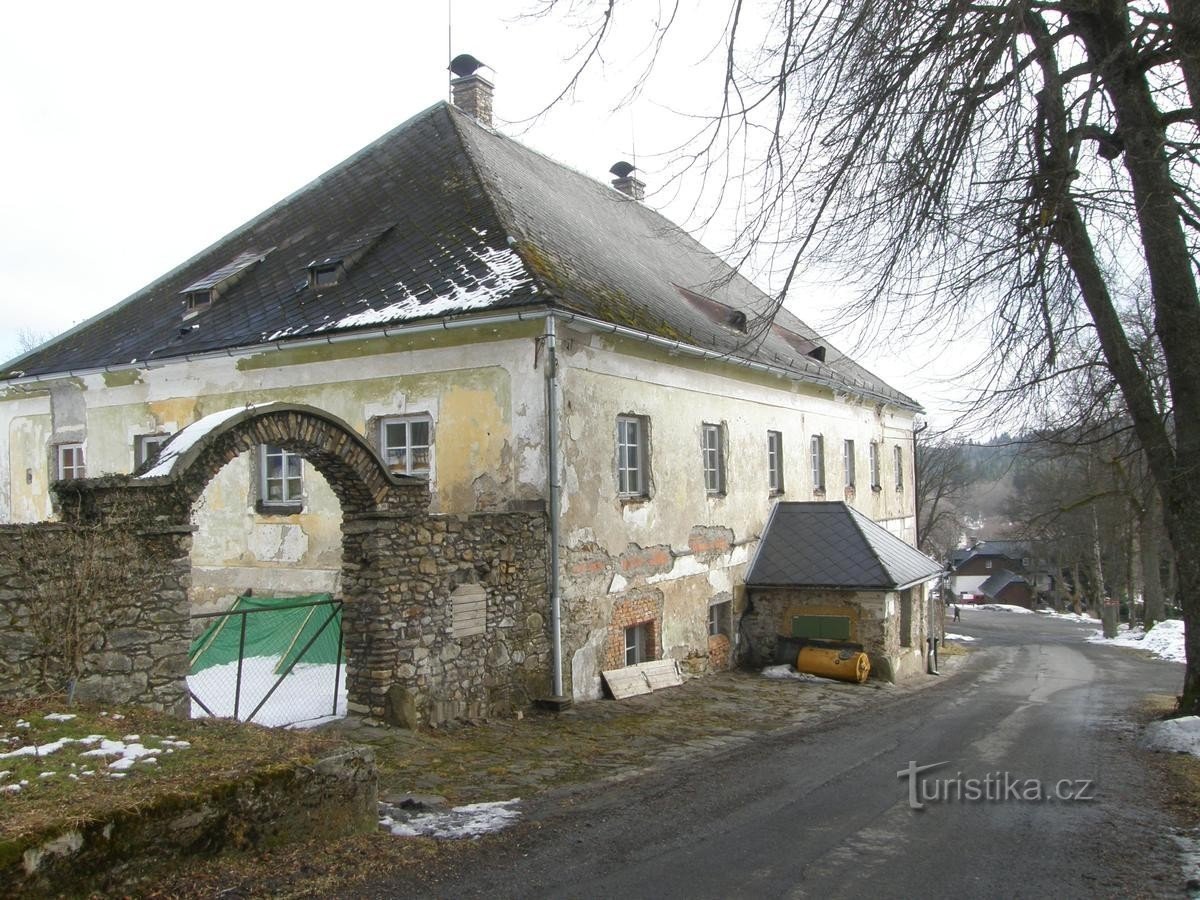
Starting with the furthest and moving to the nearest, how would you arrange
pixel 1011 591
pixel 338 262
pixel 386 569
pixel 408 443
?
pixel 1011 591, pixel 338 262, pixel 408 443, pixel 386 569

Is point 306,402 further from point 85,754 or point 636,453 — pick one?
point 85,754

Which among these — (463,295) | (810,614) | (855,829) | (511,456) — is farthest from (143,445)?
(855,829)

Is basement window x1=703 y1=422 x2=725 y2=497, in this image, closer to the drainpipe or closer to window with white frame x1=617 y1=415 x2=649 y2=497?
window with white frame x1=617 y1=415 x2=649 y2=497

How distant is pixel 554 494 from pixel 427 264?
3.75 metres

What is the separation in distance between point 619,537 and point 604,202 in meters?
9.29

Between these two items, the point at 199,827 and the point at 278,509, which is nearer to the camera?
the point at 199,827

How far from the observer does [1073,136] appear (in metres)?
7.22

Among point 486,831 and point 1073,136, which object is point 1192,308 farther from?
point 486,831

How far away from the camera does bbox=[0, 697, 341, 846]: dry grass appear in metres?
4.38

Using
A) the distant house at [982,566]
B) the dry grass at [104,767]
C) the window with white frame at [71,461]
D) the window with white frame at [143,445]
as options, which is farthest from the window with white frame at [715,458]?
the distant house at [982,566]

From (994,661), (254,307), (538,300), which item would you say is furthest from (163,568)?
(994,661)

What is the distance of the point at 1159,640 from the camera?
3070 centimetres

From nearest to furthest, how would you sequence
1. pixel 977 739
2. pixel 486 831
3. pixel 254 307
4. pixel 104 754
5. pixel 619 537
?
pixel 104 754 < pixel 486 831 < pixel 977 739 < pixel 619 537 < pixel 254 307

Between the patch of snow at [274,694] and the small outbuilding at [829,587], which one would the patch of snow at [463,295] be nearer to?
the patch of snow at [274,694]
